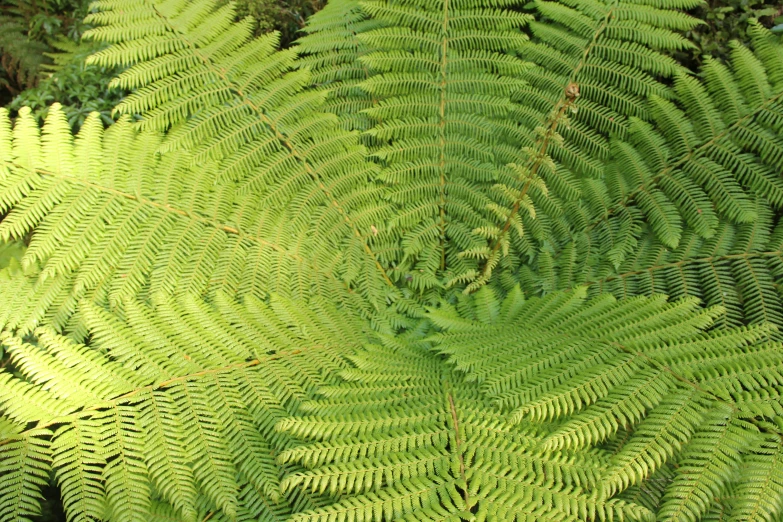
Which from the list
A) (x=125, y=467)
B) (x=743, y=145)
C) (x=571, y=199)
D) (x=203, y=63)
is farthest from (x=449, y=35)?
(x=125, y=467)

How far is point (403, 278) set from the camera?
2.72 metres

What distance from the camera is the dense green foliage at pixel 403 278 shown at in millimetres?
1566

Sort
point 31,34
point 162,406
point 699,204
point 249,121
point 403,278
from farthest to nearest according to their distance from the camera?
point 31,34
point 403,278
point 249,121
point 699,204
point 162,406

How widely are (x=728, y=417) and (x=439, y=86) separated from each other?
6.19ft

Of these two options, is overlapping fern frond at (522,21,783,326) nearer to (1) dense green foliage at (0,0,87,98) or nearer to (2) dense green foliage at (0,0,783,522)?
(2) dense green foliage at (0,0,783,522)

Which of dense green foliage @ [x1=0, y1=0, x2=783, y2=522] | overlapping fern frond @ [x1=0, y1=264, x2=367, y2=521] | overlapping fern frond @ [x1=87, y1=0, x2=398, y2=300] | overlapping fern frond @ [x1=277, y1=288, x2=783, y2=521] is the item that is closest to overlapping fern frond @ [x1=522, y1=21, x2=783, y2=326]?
dense green foliage @ [x1=0, y1=0, x2=783, y2=522]

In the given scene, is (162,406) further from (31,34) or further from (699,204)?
(31,34)

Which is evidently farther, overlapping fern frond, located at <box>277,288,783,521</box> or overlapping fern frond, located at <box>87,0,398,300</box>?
overlapping fern frond, located at <box>87,0,398,300</box>

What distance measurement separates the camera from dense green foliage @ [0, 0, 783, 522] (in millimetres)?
1566

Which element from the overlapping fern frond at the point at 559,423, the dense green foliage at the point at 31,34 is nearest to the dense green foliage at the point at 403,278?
the overlapping fern frond at the point at 559,423

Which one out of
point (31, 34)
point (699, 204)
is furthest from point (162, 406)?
point (31, 34)

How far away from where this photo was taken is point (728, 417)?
5.08 ft

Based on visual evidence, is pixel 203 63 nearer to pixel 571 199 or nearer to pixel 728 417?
pixel 571 199

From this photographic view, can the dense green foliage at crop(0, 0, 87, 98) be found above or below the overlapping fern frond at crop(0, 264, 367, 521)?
above
